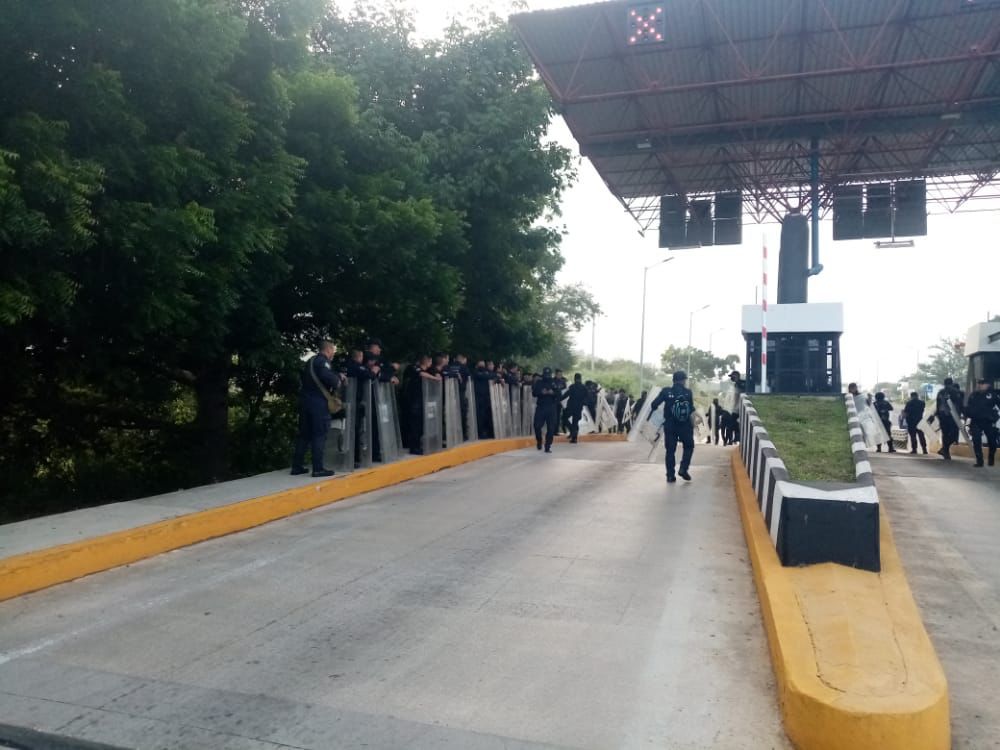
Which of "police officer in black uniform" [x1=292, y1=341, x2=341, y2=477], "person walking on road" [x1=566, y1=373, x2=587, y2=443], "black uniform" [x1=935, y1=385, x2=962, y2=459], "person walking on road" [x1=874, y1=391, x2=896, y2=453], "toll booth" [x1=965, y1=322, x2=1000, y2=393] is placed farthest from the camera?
"person walking on road" [x1=874, y1=391, x2=896, y2=453]

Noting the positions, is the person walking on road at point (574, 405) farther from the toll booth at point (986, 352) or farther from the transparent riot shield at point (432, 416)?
the toll booth at point (986, 352)

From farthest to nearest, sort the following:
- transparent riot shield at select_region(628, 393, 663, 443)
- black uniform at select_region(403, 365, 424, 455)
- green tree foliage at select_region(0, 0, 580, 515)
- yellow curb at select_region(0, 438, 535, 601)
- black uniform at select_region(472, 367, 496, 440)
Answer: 1. black uniform at select_region(472, 367, 496, 440)
2. transparent riot shield at select_region(628, 393, 663, 443)
3. black uniform at select_region(403, 365, 424, 455)
4. green tree foliage at select_region(0, 0, 580, 515)
5. yellow curb at select_region(0, 438, 535, 601)

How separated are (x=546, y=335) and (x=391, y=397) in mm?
9078

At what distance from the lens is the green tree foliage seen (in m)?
7.25

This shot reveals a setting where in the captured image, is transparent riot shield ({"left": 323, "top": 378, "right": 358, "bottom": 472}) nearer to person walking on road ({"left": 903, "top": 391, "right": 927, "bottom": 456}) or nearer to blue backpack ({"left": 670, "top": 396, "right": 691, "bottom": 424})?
blue backpack ({"left": 670, "top": 396, "right": 691, "bottom": 424})

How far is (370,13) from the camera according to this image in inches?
646

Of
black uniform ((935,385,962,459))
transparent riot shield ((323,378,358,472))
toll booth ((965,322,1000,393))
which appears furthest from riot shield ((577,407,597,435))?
transparent riot shield ((323,378,358,472))

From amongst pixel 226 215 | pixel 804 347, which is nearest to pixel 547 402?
pixel 804 347

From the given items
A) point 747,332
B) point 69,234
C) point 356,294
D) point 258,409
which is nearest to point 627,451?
point 747,332

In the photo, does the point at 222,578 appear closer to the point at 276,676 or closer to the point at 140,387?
the point at 276,676

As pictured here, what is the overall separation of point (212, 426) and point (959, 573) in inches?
435

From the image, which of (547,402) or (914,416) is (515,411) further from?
(914,416)

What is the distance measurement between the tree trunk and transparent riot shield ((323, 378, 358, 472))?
402 cm

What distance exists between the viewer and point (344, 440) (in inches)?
383
